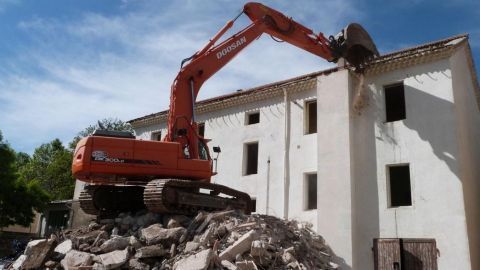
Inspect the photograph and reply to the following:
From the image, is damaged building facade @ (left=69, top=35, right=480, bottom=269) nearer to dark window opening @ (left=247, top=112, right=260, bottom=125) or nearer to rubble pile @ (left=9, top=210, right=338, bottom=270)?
dark window opening @ (left=247, top=112, right=260, bottom=125)

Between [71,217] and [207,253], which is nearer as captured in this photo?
[207,253]

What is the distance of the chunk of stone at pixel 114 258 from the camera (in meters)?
9.20

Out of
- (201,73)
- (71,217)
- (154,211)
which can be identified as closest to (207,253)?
(154,211)

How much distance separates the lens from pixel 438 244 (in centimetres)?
1282

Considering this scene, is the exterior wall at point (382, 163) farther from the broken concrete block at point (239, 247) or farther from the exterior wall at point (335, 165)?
Result: the broken concrete block at point (239, 247)

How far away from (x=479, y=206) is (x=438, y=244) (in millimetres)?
3120

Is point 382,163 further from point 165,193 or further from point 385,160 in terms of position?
point 165,193

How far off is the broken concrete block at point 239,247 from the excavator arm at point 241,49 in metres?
3.00

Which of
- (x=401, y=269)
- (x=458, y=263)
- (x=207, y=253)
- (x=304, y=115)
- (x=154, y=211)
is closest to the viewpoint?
(x=207, y=253)

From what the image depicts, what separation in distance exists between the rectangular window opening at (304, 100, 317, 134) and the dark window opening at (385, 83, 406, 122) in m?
2.85

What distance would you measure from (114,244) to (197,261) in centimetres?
230

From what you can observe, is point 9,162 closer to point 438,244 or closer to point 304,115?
point 304,115

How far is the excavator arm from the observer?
38.8ft

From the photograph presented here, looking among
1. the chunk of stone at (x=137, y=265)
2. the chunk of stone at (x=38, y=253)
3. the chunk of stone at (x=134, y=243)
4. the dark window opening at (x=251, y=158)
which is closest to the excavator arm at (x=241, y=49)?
the chunk of stone at (x=134, y=243)
